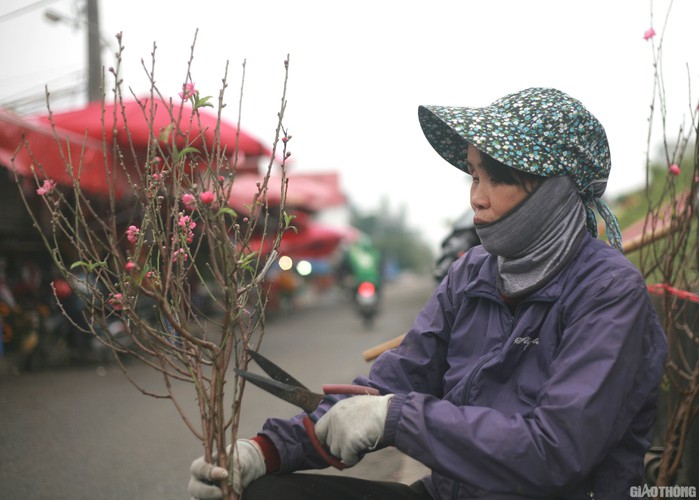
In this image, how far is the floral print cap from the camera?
1.76 m

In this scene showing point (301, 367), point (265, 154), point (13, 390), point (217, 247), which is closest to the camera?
point (217, 247)

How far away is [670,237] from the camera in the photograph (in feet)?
8.57

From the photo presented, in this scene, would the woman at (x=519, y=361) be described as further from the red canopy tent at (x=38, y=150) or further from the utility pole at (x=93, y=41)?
the utility pole at (x=93, y=41)

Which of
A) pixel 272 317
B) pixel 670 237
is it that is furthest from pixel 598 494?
pixel 272 317

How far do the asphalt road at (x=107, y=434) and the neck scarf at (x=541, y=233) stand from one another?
7.57 feet

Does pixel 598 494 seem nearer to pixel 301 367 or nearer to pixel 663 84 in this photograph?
pixel 663 84

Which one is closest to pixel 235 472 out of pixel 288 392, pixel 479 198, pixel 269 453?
pixel 269 453

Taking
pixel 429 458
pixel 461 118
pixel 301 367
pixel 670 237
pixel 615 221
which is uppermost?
pixel 461 118

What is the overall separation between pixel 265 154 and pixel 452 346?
313 inches

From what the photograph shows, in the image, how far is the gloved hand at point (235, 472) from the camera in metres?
1.65

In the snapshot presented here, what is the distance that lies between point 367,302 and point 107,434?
8.55 m

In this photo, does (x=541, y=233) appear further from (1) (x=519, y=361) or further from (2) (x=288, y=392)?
(2) (x=288, y=392)

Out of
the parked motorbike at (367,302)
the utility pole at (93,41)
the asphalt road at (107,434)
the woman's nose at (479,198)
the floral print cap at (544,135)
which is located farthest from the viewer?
the utility pole at (93,41)

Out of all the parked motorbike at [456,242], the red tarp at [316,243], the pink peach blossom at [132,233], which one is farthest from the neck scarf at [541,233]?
the red tarp at [316,243]
